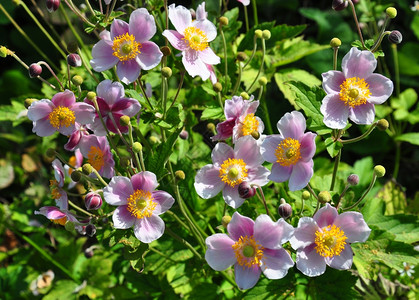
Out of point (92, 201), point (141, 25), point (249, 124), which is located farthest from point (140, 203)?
point (141, 25)

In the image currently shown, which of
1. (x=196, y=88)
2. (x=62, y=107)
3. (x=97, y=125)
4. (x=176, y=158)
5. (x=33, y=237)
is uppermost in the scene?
(x=62, y=107)

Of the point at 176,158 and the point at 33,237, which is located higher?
the point at 176,158

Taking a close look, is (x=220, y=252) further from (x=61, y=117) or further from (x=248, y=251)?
(x=61, y=117)

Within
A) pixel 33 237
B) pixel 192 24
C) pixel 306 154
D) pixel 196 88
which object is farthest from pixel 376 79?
pixel 33 237

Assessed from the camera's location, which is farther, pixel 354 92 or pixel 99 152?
pixel 99 152

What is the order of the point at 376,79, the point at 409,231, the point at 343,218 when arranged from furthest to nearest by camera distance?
1. the point at 409,231
2. the point at 376,79
3. the point at 343,218

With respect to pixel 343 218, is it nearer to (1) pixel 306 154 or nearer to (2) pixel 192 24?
(1) pixel 306 154
